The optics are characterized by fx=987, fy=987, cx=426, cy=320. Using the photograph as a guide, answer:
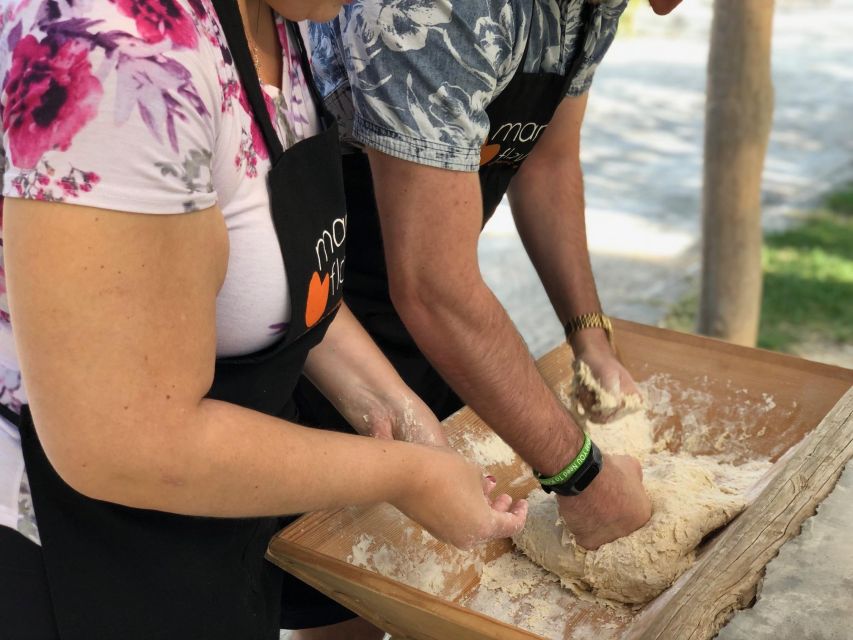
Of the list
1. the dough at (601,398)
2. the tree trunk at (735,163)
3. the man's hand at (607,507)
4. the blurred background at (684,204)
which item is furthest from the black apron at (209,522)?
the blurred background at (684,204)

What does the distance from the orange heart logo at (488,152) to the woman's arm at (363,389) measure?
39 centimetres

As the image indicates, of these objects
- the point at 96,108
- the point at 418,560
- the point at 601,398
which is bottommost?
the point at 418,560

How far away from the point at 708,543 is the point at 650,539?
91 millimetres

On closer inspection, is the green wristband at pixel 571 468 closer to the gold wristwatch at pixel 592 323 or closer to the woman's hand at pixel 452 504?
the woman's hand at pixel 452 504

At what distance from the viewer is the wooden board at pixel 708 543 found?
1.12 metres

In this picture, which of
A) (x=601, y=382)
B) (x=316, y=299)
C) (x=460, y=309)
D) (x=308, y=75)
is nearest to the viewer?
(x=316, y=299)

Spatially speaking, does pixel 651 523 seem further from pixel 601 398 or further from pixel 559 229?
pixel 559 229

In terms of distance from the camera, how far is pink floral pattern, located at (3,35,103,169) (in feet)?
2.58

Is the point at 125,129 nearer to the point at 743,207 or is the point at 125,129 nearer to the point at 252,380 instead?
the point at 252,380

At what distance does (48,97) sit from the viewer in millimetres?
789

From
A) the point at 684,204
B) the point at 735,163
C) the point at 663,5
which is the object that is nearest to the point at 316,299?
the point at 663,5

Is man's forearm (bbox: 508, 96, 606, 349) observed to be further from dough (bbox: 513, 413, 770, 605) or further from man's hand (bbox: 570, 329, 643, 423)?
dough (bbox: 513, 413, 770, 605)

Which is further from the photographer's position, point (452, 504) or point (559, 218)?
point (559, 218)

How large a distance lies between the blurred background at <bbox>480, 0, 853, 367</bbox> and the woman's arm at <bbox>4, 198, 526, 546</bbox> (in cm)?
314
